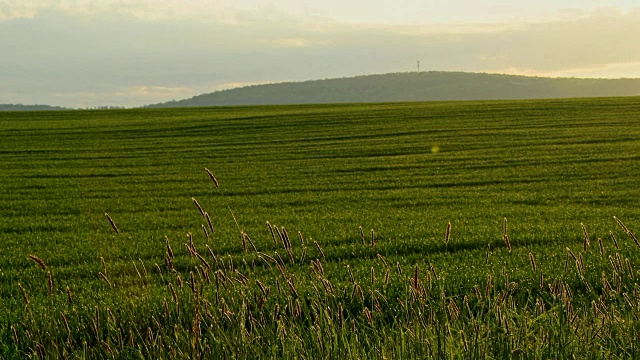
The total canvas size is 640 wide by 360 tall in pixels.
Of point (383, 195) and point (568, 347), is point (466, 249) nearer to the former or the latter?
point (568, 347)

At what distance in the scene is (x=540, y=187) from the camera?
18734mm

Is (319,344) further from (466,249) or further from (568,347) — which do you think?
(466,249)

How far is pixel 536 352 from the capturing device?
3842mm

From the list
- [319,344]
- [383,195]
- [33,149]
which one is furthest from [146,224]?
[33,149]

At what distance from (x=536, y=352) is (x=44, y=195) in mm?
18904

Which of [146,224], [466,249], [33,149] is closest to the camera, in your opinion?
[466,249]

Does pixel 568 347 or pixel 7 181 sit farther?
pixel 7 181

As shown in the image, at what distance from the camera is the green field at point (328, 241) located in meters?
4.37

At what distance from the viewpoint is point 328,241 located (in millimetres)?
11492

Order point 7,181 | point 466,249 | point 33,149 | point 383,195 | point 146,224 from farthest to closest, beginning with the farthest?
point 33,149
point 7,181
point 383,195
point 146,224
point 466,249

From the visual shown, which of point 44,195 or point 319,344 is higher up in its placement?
point 319,344

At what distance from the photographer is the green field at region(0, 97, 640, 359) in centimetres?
437

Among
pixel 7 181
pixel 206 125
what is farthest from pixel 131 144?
pixel 7 181

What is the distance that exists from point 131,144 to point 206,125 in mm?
9194
